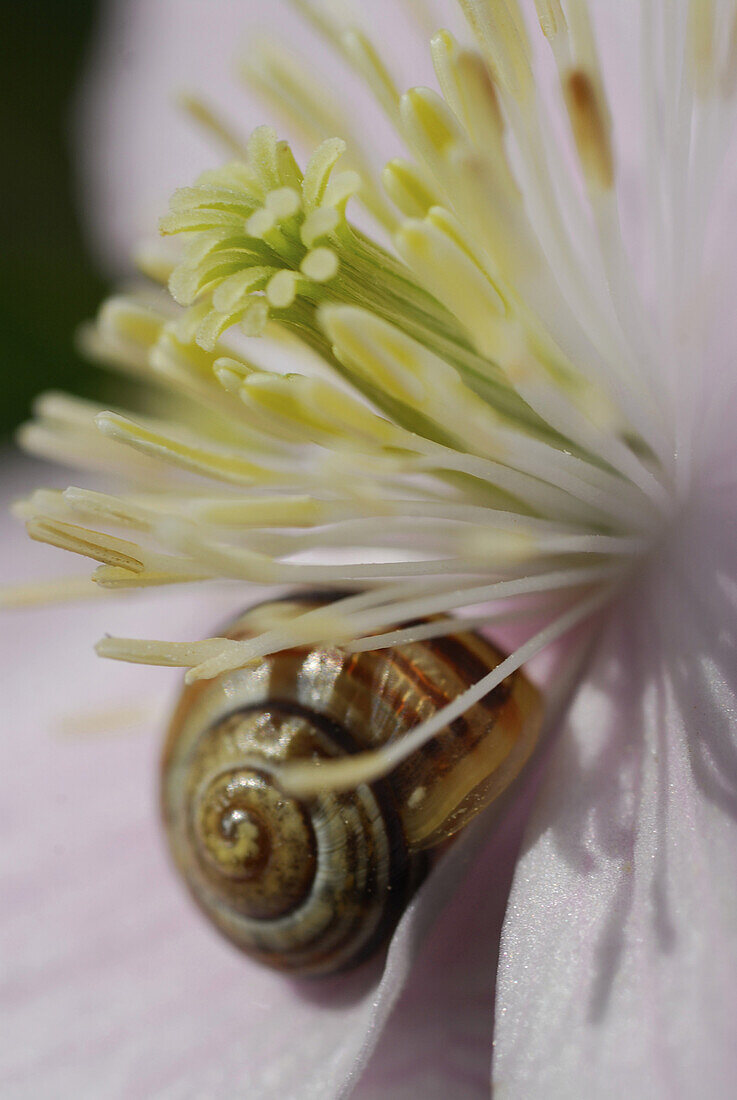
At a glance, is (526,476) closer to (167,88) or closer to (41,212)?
(167,88)

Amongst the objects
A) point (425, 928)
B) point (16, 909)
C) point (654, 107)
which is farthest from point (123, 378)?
point (425, 928)

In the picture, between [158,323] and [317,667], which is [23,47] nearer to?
[158,323]

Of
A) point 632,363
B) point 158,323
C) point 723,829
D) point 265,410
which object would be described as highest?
point 158,323

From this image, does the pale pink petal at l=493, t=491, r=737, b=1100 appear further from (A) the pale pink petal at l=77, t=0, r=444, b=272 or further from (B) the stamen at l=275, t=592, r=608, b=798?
(A) the pale pink petal at l=77, t=0, r=444, b=272

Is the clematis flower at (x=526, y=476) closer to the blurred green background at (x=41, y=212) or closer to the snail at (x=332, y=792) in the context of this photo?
the snail at (x=332, y=792)

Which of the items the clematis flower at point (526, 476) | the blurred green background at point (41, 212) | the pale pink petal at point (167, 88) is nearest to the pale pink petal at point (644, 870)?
the clematis flower at point (526, 476)

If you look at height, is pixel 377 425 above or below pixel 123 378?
below
